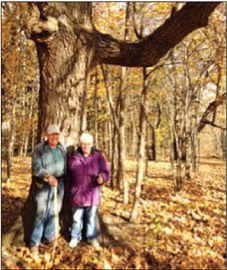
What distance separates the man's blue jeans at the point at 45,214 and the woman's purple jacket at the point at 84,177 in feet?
0.69

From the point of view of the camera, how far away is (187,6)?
359 centimetres

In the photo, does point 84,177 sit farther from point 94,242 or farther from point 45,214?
point 94,242

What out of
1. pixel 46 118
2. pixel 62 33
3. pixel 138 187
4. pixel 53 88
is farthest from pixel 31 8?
pixel 138 187

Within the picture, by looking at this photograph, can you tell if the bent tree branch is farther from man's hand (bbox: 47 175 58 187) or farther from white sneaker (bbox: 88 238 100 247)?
white sneaker (bbox: 88 238 100 247)

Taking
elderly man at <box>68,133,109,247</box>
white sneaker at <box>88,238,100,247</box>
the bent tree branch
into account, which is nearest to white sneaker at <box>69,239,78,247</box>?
elderly man at <box>68,133,109,247</box>

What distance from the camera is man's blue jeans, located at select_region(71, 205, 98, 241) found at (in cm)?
387

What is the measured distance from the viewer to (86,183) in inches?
151

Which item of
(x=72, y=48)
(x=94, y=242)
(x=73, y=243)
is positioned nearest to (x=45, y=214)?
(x=73, y=243)

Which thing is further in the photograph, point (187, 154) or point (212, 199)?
point (187, 154)

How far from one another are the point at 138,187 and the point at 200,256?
179 centimetres

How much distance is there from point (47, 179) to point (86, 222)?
1062 mm

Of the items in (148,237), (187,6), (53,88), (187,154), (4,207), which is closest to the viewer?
(187,6)

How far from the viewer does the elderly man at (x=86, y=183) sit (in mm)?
3803

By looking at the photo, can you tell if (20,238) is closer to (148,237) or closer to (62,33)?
(148,237)
